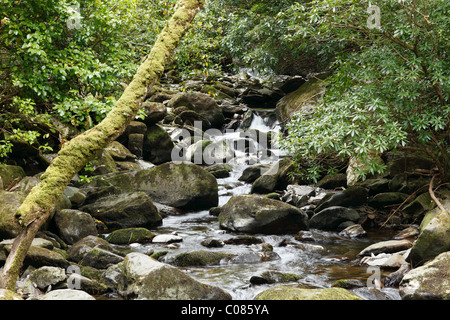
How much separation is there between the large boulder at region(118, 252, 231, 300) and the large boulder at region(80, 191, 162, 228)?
441 centimetres

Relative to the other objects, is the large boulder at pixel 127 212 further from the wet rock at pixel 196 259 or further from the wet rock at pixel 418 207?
the wet rock at pixel 418 207

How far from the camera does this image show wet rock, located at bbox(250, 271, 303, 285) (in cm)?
671

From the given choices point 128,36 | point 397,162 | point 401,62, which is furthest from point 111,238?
point 397,162

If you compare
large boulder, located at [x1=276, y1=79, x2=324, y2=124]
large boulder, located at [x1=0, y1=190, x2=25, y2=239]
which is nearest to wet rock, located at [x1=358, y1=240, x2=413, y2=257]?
large boulder, located at [x1=0, y1=190, x2=25, y2=239]

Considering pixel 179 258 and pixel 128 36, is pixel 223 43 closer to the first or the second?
pixel 128 36

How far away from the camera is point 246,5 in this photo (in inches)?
640

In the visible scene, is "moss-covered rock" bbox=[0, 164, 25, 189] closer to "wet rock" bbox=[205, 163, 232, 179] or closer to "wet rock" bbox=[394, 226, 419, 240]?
"wet rock" bbox=[205, 163, 232, 179]

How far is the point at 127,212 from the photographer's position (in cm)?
1033

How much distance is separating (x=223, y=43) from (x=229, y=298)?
10.8 metres

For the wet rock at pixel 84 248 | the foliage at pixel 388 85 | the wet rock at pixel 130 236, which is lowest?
the wet rock at pixel 130 236

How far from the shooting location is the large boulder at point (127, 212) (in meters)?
10.3

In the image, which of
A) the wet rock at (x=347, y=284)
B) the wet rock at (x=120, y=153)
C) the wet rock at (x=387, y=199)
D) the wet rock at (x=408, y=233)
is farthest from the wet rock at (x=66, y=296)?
the wet rock at (x=120, y=153)

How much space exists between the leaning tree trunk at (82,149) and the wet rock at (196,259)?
9.84ft

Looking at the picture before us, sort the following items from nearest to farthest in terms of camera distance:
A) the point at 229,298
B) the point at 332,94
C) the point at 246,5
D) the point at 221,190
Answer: the point at 229,298
the point at 332,94
the point at 221,190
the point at 246,5
